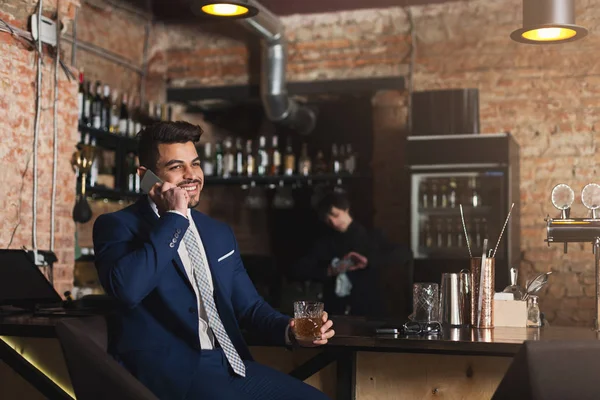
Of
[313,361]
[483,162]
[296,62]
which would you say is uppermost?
[296,62]

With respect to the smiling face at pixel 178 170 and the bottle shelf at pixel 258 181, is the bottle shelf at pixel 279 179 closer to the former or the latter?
the bottle shelf at pixel 258 181

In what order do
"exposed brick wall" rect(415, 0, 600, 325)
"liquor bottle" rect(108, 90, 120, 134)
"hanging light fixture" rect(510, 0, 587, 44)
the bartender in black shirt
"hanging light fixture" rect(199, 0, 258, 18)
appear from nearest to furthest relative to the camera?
"hanging light fixture" rect(510, 0, 587, 44), "hanging light fixture" rect(199, 0, 258, 18), the bartender in black shirt, "exposed brick wall" rect(415, 0, 600, 325), "liquor bottle" rect(108, 90, 120, 134)

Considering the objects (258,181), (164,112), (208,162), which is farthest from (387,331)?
(164,112)

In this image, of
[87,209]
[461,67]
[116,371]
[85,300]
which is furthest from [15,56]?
[461,67]

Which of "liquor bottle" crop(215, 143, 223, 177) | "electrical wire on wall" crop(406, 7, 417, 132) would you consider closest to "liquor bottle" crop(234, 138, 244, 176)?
"liquor bottle" crop(215, 143, 223, 177)

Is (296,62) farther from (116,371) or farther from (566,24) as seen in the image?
(116,371)

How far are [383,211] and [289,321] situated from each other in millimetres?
3975

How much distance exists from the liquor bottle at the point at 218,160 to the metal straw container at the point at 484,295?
413 centimetres

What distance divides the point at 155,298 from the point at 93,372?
1.30 ft

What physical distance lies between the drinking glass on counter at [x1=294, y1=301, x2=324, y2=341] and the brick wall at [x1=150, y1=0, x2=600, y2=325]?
13.0 ft

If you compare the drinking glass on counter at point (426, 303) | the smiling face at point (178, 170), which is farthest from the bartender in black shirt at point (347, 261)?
the smiling face at point (178, 170)

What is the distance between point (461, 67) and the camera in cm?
630

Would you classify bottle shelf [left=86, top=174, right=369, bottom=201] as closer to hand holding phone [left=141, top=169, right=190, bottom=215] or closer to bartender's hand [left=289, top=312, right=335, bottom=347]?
hand holding phone [left=141, top=169, right=190, bottom=215]

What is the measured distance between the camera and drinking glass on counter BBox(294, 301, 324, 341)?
239 centimetres
